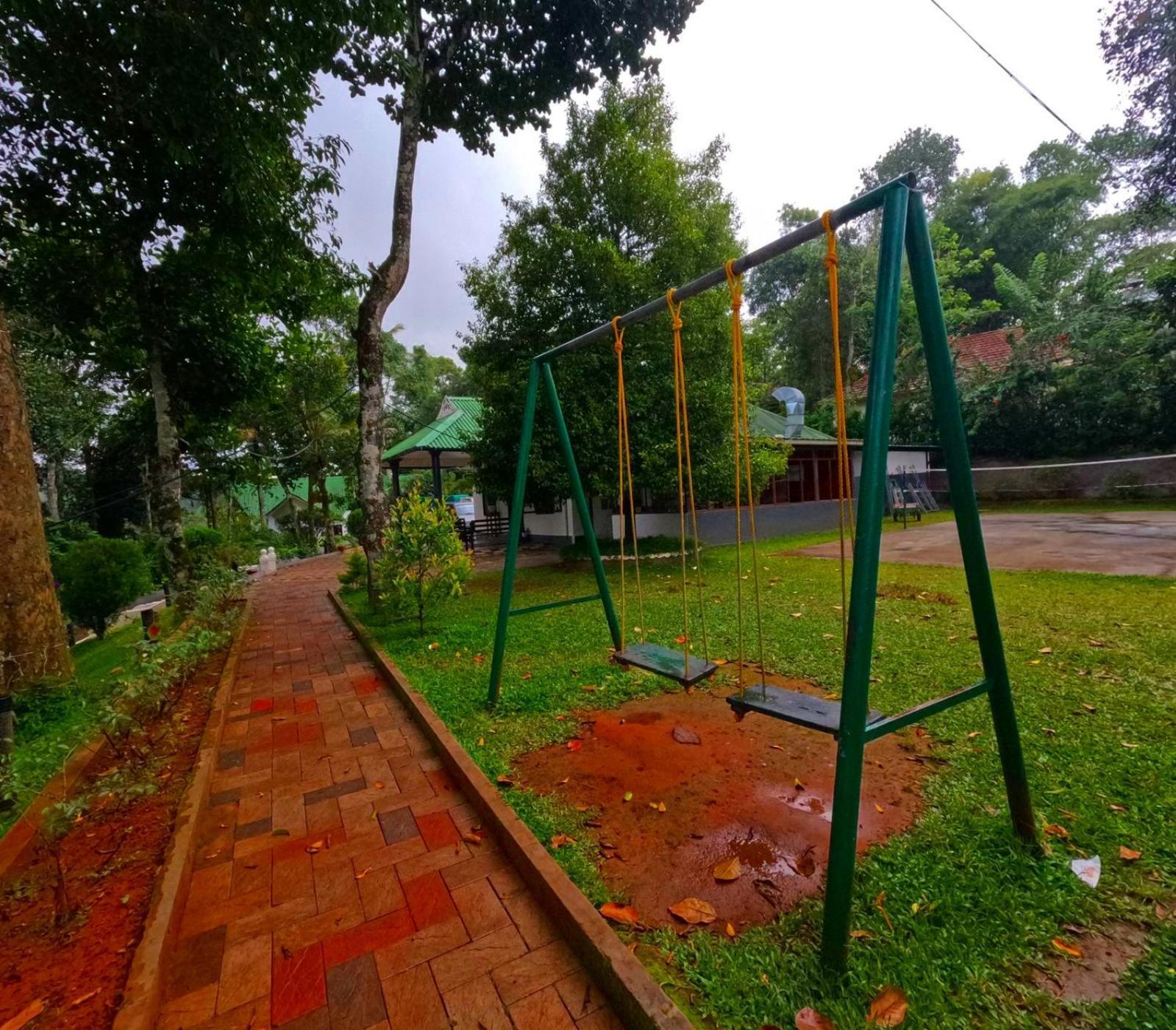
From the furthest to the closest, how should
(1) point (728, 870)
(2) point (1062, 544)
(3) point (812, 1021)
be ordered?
(2) point (1062, 544), (1) point (728, 870), (3) point (812, 1021)

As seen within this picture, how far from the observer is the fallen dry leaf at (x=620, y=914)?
1748mm

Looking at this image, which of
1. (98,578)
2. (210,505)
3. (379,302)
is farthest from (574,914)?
(210,505)

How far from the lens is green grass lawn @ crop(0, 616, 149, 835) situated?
2.41 m

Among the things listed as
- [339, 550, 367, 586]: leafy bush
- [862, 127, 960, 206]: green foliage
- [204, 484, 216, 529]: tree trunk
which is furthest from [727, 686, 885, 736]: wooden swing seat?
[862, 127, 960, 206]: green foliage

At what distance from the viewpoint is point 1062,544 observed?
29.0 feet

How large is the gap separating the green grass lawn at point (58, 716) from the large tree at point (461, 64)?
3.01 m

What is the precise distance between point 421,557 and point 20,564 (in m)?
3.12

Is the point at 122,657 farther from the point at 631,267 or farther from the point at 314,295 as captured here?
the point at 631,267

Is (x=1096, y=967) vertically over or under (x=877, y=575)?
under

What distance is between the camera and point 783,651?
4422mm

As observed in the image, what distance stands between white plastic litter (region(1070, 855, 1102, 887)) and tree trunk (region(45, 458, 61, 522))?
63.6 ft

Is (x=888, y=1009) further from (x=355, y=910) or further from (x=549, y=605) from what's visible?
(x=549, y=605)

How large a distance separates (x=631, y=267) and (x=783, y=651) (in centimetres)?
605


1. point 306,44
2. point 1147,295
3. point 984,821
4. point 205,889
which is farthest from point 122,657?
point 1147,295
